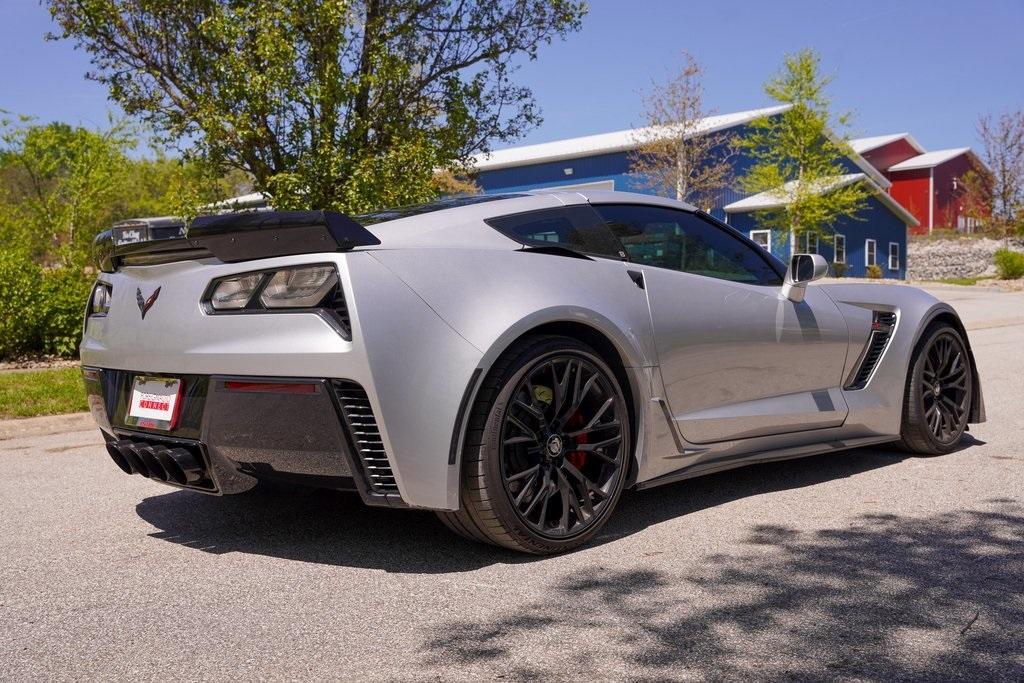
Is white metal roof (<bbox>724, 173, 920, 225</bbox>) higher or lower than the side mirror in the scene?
higher

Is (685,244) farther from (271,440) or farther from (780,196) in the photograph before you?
(780,196)

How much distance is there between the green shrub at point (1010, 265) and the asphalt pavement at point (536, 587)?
1383 inches

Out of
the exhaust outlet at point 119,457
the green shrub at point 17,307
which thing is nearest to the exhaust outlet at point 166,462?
the exhaust outlet at point 119,457

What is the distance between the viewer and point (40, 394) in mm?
8219

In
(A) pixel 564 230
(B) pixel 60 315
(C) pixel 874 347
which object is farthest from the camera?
(B) pixel 60 315

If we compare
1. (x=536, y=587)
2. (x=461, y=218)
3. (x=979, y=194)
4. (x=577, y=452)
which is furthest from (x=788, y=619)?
(x=979, y=194)

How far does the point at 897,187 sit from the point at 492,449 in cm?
6122

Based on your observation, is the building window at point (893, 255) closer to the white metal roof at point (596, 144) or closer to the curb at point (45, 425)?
the white metal roof at point (596, 144)

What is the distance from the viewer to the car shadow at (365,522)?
12.9 ft

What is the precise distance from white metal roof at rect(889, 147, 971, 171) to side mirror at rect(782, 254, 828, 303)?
57573mm

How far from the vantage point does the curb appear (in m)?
7.24

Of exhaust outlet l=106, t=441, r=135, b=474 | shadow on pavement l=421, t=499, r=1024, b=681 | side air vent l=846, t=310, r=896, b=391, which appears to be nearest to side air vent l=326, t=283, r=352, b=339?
shadow on pavement l=421, t=499, r=1024, b=681

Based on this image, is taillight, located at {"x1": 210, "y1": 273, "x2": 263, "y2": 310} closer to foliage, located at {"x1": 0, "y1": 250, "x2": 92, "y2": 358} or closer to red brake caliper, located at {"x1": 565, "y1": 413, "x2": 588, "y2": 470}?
red brake caliper, located at {"x1": 565, "y1": 413, "x2": 588, "y2": 470}

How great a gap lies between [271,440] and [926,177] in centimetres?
6075
